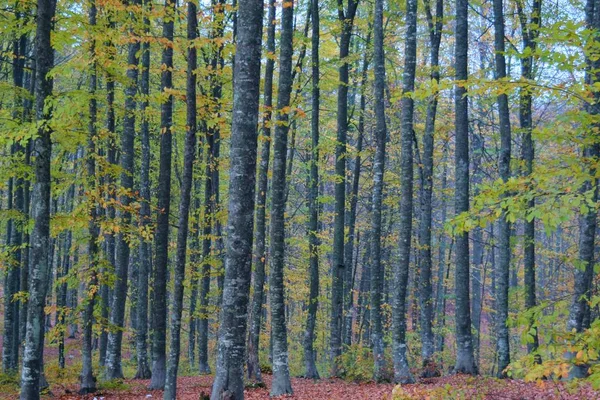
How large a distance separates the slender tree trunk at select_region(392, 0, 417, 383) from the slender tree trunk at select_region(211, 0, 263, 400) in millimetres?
6364

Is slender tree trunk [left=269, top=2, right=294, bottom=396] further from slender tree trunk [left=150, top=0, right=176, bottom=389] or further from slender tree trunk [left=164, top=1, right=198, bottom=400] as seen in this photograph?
slender tree trunk [left=150, top=0, right=176, bottom=389]

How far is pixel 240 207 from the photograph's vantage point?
23.8ft

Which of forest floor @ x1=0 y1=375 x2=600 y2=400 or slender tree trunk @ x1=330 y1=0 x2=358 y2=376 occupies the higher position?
slender tree trunk @ x1=330 y1=0 x2=358 y2=376

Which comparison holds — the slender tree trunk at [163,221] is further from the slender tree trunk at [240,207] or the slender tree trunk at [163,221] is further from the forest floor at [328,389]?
the slender tree trunk at [240,207]

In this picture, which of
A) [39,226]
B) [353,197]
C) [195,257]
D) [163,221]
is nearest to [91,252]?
[163,221]

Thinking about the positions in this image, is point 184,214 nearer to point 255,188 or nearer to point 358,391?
point 255,188

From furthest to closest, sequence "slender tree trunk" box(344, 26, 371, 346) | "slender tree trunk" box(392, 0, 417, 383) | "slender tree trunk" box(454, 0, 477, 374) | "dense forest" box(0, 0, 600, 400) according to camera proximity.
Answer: "slender tree trunk" box(344, 26, 371, 346), "slender tree trunk" box(454, 0, 477, 374), "slender tree trunk" box(392, 0, 417, 383), "dense forest" box(0, 0, 600, 400)

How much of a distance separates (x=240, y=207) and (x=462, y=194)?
8.79 m

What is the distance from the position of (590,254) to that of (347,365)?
9226 millimetres

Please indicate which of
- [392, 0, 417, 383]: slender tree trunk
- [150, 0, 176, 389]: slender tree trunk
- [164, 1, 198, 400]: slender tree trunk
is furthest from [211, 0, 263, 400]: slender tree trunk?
[392, 0, 417, 383]: slender tree trunk

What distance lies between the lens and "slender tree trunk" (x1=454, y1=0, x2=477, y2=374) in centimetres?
1378

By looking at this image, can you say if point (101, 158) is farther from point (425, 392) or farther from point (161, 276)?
point (425, 392)

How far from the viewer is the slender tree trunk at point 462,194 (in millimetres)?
13781

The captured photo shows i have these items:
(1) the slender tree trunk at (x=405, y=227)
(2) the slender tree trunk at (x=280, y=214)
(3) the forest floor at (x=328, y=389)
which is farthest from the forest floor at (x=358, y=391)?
(2) the slender tree trunk at (x=280, y=214)
